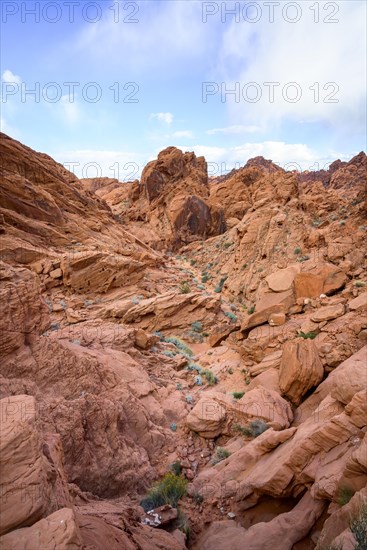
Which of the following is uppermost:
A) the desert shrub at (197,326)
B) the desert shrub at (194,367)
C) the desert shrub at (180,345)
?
the desert shrub at (197,326)

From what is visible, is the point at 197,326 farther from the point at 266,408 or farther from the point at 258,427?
the point at 258,427

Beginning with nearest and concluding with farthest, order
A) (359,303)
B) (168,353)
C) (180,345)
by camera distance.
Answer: (359,303), (168,353), (180,345)

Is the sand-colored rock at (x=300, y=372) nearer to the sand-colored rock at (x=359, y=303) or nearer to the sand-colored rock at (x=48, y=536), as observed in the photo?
the sand-colored rock at (x=359, y=303)

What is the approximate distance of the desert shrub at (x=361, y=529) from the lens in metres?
2.91

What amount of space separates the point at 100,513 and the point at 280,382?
531cm

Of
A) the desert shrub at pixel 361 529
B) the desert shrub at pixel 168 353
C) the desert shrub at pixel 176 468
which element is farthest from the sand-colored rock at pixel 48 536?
the desert shrub at pixel 168 353

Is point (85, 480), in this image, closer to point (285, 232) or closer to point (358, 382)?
point (358, 382)

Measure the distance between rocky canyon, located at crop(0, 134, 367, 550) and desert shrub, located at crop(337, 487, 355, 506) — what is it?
13mm

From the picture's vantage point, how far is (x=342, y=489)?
4113 millimetres

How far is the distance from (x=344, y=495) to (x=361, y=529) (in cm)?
112

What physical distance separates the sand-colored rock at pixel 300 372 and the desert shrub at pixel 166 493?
11.1 feet

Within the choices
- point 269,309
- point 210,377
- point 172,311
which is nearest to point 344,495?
point 210,377

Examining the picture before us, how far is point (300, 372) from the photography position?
783 centimetres

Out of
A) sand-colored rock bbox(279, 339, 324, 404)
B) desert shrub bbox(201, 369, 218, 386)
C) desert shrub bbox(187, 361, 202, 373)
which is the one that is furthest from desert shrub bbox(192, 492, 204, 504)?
desert shrub bbox(187, 361, 202, 373)
